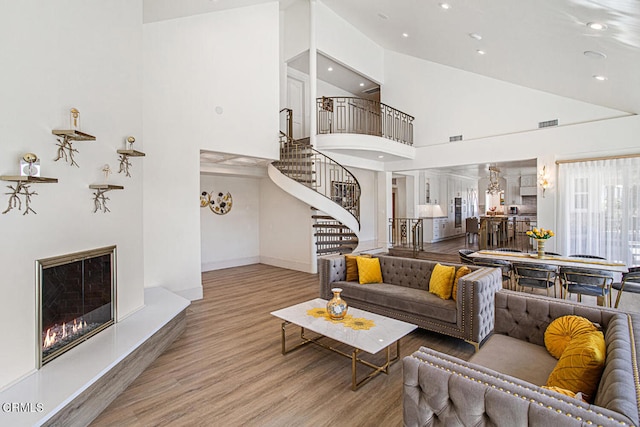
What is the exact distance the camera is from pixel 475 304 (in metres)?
3.34

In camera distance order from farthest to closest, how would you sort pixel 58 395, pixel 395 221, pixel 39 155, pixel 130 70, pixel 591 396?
pixel 395 221
pixel 130 70
pixel 39 155
pixel 58 395
pixel 591 396

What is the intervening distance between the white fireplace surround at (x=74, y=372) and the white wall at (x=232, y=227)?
437 centimetres

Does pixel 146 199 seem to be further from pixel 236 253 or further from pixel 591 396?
pixel 591 396

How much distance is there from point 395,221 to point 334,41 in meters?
6.50

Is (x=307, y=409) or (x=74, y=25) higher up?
A: (x=74, y=25)

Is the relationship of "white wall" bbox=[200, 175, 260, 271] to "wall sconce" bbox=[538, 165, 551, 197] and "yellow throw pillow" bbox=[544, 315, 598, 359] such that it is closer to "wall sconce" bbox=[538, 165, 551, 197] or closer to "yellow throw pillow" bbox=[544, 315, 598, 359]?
"yellow throw pillow" bbox=[544, 315, 598, 359]

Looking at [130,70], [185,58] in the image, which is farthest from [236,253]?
[130,70]

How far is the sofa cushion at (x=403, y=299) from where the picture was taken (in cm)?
364

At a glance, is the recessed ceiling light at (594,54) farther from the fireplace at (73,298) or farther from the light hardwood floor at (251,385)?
the fireplace at (73,298)

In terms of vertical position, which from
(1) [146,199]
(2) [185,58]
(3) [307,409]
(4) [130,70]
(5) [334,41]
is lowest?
(3) [307,409]

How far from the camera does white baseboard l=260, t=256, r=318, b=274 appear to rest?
7.69 meters

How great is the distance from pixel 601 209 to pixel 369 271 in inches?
214

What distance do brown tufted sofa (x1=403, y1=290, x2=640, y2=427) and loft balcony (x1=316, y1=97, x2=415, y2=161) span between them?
6344 mm

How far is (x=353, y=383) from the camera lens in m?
2.80
